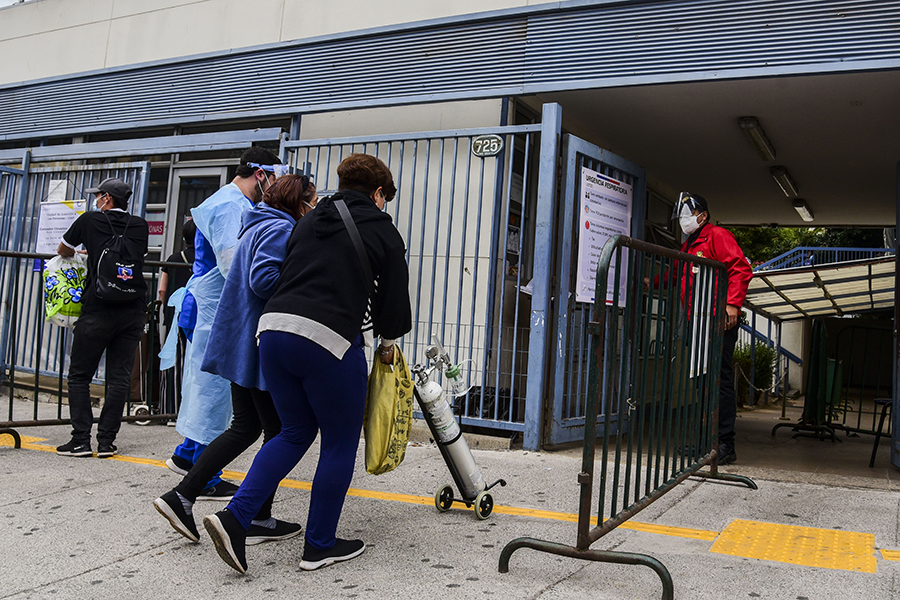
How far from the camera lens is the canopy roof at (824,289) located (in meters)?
7.54

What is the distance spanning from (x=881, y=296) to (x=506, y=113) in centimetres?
580

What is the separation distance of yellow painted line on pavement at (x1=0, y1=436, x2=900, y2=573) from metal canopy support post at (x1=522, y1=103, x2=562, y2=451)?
5.56 feet

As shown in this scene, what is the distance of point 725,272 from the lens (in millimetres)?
4684

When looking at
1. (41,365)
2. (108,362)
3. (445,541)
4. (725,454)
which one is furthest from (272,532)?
(41,365)

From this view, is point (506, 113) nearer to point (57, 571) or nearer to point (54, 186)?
point (57, 571)

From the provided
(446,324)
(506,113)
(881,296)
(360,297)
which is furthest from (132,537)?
(881,296)

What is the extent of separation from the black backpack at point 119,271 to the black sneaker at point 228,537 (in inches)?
106

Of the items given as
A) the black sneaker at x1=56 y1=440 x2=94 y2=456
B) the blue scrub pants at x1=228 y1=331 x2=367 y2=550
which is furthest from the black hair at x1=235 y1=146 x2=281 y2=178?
the black sneaker at x1=56 y1=440 x2=94 y2=456

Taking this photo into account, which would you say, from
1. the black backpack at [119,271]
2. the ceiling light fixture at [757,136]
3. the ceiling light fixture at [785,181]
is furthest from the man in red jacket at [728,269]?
the black backpack at [119,271]

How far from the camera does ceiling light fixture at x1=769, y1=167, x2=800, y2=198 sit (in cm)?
885

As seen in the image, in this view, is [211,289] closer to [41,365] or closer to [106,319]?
[106,319]

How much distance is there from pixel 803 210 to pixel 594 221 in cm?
648

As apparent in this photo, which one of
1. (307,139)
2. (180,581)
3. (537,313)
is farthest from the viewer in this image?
(307,139)

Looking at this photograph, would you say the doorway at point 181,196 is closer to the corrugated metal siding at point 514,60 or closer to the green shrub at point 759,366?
the corrugated metal siding at point 514,60
